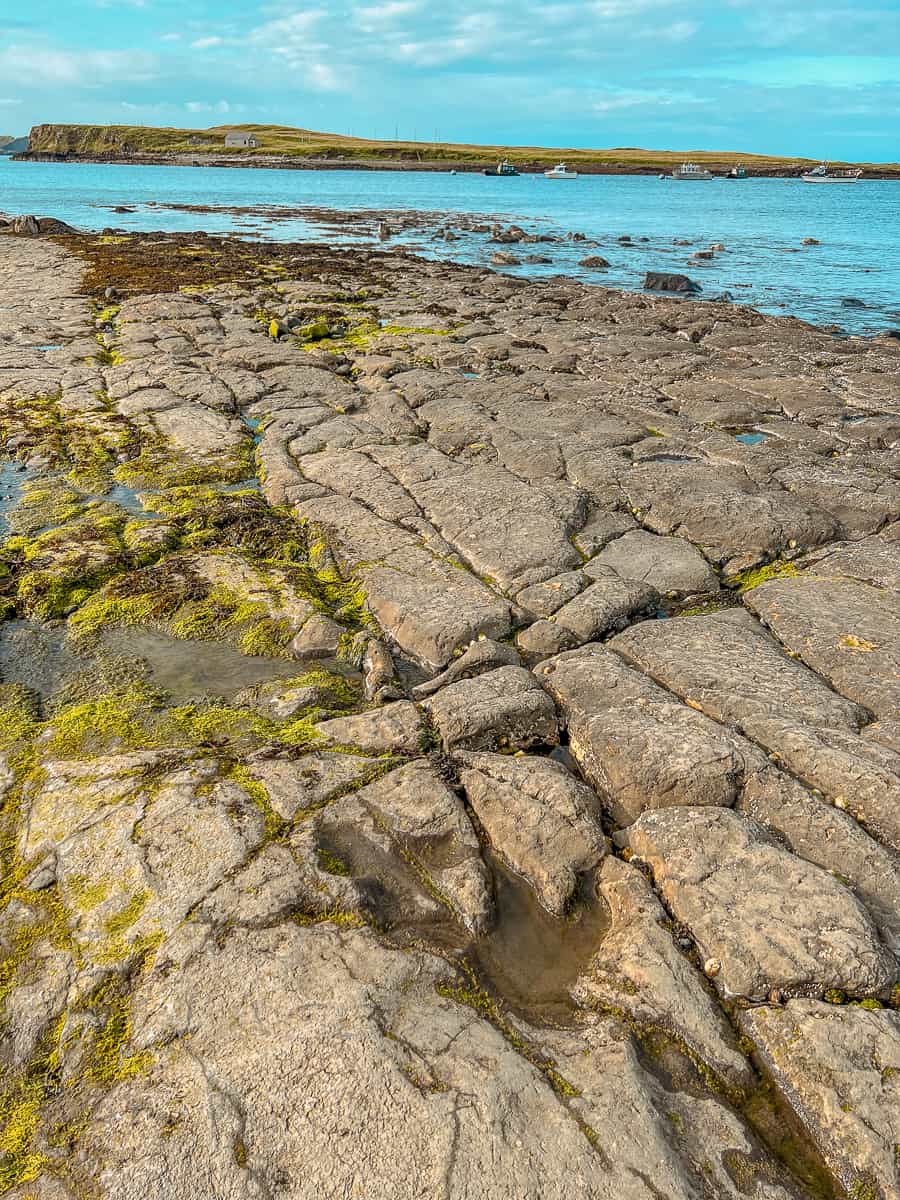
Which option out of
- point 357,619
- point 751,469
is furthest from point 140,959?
point 751,469

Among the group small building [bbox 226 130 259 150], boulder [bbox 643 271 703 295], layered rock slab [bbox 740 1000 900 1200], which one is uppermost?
small building [bbox 226 130 259 150]

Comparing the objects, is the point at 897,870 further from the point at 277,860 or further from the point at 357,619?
the point at 357,619

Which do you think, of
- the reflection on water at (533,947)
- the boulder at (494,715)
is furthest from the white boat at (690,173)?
the reflection on water at (533,947)

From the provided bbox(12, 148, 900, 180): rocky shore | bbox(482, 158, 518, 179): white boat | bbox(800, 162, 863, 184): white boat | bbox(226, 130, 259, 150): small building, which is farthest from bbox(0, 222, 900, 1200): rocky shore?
bbox(226, 130, 259, 150): small building

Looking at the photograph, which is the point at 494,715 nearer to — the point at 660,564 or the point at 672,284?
the point at 660,564

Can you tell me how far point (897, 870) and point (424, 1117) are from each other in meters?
3.65

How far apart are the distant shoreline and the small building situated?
1113cm

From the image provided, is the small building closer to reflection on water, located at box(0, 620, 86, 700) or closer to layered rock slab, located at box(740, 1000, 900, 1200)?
reflection on water, located at box(0, 620, 86, 700)

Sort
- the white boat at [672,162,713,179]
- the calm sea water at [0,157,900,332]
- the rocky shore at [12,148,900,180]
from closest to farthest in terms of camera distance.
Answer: the calm sea water at [0,157,900,332]
the white boat at [672,162,713,179]
the rocky shore at [12,148,900,180]

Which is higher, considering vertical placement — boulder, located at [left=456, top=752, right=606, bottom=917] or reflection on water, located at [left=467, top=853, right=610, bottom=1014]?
boulder, located at [left=456, top=752, right=606, bottom=917]

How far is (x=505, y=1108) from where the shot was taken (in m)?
3.75

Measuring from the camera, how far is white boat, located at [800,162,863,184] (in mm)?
143250

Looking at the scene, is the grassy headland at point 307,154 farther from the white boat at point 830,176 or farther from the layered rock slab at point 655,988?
the layered rock slab at point 655,988

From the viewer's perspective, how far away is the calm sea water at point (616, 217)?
122ft
